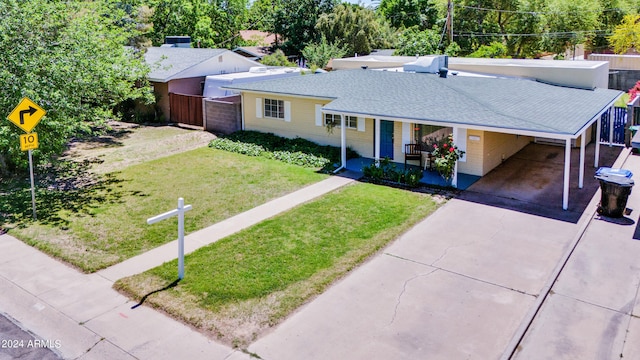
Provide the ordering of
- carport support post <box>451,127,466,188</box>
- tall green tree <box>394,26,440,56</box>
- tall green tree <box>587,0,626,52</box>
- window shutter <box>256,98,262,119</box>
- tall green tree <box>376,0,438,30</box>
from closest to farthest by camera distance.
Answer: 1. carport support post <box>451,127,466,188</box>
2. window shutter <box>256,98,262,119</box>
3. tall green tree <box>394,26,440,56</box>
4. tall green tree <box>587,0,626,52</box>
5. tall green tree <box>376,0,438,30</box>

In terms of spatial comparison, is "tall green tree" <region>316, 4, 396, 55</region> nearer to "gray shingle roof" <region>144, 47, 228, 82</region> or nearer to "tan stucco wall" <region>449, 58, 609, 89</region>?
"gray shingle roof" <region>144, 47, 228, 82</region>

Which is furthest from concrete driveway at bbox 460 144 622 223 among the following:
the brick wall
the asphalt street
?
the brick wall

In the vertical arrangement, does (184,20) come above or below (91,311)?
above

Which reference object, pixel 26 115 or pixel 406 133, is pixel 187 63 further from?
pixel 26 115

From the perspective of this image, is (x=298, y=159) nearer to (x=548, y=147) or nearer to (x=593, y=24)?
(x=548, y=147)

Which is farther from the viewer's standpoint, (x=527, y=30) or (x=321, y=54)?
(x=527, y=30)

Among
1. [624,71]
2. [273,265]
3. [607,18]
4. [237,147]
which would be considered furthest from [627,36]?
[273,265]

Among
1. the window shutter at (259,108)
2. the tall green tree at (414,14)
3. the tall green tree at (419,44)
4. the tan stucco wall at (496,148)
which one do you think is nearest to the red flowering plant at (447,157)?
the tan stucco wall at (496,148)
